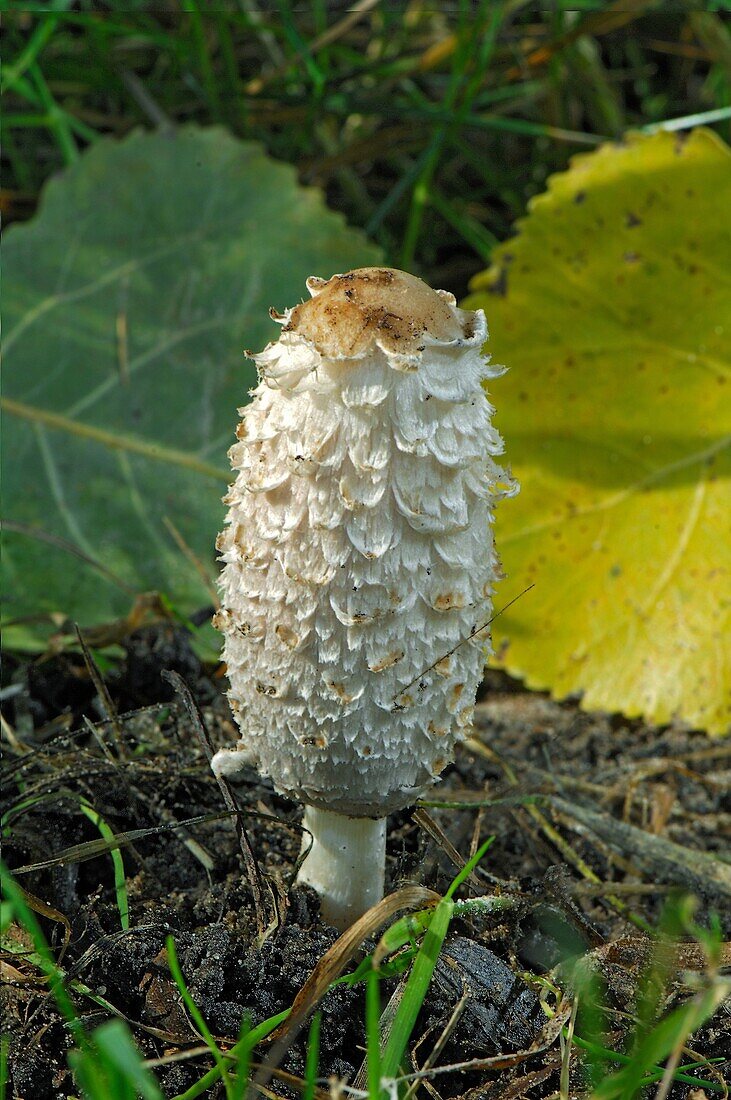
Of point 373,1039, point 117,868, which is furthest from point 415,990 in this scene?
point 117,868

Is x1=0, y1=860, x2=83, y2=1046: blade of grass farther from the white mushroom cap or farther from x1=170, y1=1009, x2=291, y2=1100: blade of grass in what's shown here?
the white mushroom cap

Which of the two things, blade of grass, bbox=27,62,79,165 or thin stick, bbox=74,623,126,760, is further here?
blade of grass, bbox=27,62,79,165

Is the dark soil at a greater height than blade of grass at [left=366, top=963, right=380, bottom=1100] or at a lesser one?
lesser

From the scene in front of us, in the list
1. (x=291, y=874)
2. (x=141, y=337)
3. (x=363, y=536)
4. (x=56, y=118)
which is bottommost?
(x=291, y=874)

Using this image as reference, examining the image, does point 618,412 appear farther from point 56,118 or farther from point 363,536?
point 56,118

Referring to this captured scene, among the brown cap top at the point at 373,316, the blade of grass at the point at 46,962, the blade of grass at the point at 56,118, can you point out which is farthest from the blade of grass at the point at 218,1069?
the blade of grass at the point at 56,118

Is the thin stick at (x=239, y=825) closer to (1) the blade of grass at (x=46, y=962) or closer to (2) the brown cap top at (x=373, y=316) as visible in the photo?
(1) the blade of grass at (x=46, y=962)

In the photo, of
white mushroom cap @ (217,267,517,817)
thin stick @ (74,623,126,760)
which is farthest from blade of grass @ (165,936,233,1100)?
thin stick @ (74,623,126,760)
